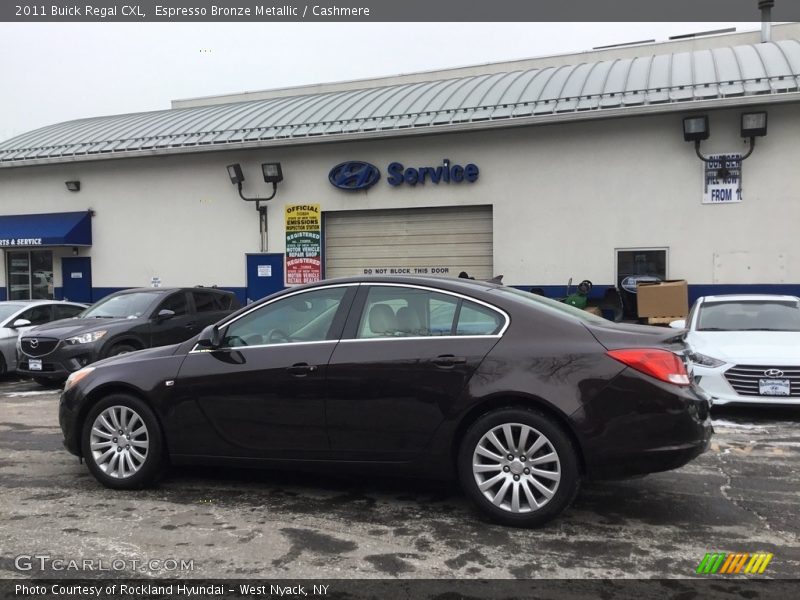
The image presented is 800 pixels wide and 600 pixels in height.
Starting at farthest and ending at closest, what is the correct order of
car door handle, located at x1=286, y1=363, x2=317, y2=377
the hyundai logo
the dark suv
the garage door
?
the hyundai logo < the garage door < the dark suv < car door handle, located at x1=286, y1=363, x2=317, y2=377

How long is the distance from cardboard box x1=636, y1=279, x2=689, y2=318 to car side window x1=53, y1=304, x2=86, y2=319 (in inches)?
415

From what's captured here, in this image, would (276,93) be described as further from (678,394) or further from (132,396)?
(678,394)

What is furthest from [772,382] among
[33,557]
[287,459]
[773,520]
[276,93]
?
[276,93]

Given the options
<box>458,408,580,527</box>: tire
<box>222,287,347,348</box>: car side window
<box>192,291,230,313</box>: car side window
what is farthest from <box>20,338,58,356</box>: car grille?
<box>458,408,580,527</box>: tire

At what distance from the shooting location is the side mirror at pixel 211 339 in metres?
4.91

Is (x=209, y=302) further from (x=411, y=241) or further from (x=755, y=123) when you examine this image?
(x=755, y=123)

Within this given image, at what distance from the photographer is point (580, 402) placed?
13.4 feet

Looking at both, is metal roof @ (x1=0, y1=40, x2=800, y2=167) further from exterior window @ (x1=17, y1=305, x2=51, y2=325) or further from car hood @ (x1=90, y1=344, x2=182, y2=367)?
car hood @ (x1=90, y1=344, x2=182, y2=367)

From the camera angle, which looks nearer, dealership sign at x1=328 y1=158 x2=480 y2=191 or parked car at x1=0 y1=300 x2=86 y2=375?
parked car at x1=0 y1=300 x2=86 y2=375

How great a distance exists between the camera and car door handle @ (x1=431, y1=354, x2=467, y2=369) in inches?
170

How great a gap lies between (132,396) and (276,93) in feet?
73.9

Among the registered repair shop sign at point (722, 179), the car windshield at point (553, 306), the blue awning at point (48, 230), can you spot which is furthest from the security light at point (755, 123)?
the blue awning at point (48, 230)

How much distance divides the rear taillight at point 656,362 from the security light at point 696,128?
32.6ft

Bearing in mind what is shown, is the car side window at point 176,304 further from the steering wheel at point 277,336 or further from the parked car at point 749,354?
the parked car at point 749,354
